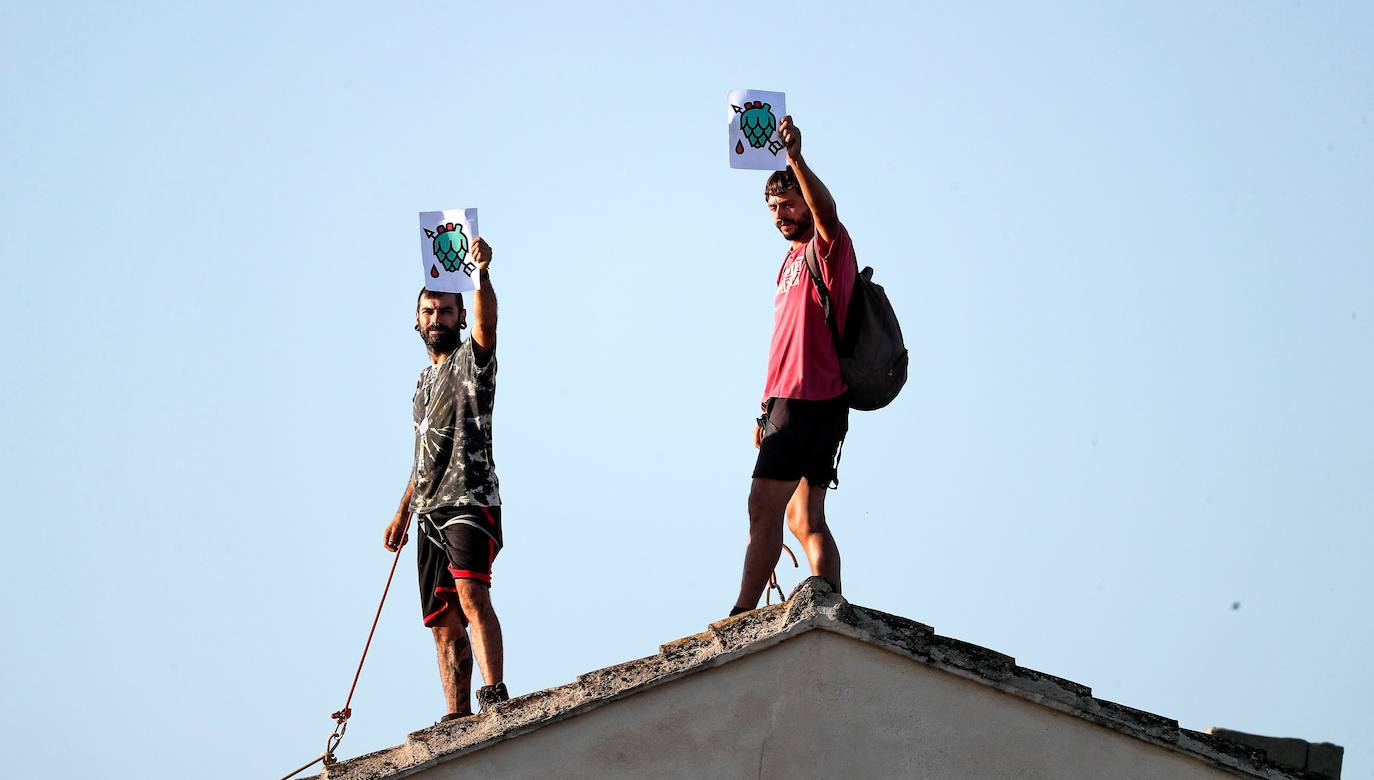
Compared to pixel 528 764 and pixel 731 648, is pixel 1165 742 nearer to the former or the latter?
pixel 731 648

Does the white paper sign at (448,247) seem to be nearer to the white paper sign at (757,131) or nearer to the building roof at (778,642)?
the white paper sign at (757,131)

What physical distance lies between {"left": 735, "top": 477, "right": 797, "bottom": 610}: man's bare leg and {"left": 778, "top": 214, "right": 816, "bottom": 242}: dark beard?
1.29 metres

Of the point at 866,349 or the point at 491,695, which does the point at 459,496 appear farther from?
the point at 866,349

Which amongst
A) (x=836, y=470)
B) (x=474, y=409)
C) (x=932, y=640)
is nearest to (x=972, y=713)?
(x=932, y=640)

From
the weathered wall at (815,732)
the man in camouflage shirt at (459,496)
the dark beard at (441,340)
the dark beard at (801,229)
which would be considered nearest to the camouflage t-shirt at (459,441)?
the man in camouflage shirt at (459,496)

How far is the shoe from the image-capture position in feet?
29.0

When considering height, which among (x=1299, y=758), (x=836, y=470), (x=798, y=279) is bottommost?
(x=1299, y=758)

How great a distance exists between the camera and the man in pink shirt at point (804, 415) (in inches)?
357

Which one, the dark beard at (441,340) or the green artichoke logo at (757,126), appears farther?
the dark beard at (441,340)

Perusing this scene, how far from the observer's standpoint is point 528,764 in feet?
26.1

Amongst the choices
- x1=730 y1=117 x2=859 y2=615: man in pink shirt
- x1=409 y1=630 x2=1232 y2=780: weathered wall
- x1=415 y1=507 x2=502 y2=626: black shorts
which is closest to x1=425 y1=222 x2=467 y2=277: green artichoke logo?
x1=415 y1=507 x2=502 y2=626: black shorts

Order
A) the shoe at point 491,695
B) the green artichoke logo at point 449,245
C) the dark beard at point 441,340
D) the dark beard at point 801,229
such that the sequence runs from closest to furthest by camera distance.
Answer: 1. the shoe at point 491,695
2. the dark beard at point 801,229
3. the green artichoke logo at point 449,245
4. the dark beard at point 441,340

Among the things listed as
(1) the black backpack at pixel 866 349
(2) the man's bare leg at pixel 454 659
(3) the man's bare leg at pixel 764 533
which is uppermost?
(1) the black backpack at pixel 866 349

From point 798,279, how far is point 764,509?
1.17m
